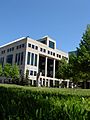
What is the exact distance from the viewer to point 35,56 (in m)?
92.4

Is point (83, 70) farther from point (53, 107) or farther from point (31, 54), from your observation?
point (31, 54)

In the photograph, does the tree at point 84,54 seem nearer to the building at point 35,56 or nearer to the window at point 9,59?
the building at point 35,56

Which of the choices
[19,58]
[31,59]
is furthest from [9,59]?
[31,59]

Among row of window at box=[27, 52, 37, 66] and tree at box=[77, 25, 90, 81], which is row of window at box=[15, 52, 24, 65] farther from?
tree at box=[77, 25, 90, 81]

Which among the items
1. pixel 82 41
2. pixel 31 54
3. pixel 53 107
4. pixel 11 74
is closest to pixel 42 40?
pixel 31 54

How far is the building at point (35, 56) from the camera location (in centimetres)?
8897

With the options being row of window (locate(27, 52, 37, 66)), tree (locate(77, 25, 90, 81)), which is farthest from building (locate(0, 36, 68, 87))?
tree (locate(77, 25, 90, 81))

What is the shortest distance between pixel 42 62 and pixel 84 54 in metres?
61.5

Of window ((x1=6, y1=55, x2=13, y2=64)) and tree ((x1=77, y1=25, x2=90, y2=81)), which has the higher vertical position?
window ((x1=6, y1=55, x2=13, y2=64))

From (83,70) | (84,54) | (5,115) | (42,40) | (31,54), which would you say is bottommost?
(5,115)

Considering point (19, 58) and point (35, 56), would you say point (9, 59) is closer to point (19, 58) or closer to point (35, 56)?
point (19, 58)

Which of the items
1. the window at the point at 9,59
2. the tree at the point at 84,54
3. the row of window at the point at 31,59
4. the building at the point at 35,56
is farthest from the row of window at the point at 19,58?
the tree at the point at 84,54

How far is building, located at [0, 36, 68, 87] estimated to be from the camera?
88969 mm

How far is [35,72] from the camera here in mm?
91938
